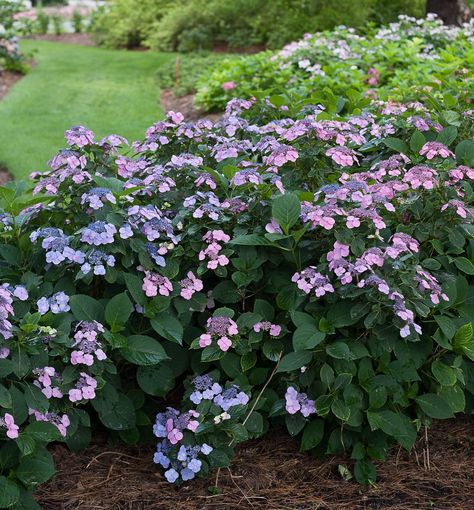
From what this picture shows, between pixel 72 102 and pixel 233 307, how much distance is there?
21.1 feet

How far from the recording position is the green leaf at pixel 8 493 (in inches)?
84.1

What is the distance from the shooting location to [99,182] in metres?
2.81

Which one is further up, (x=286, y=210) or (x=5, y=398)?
(x=286, y=210)

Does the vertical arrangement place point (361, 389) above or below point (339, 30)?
above

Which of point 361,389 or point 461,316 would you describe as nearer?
point 361,389

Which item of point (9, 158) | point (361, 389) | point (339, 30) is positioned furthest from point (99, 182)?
point (339, 30)

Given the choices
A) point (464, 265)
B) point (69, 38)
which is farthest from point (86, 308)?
point (69, 38)

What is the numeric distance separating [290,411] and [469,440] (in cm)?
81

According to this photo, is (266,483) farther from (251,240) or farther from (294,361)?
(251,240)

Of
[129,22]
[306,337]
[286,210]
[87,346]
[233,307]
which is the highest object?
[286,210]

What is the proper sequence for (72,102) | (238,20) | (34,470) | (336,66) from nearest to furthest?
(34,470), (336,66), (72,102), (238,20)

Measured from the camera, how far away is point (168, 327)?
8.43ft

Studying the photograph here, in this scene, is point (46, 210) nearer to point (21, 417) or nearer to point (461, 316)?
point (21, 417)

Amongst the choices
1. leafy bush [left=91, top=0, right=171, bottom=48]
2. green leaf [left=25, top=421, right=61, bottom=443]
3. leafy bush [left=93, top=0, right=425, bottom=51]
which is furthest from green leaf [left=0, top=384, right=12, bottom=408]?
leafy bush [left=91, top=0, right=171, bottom=48]
